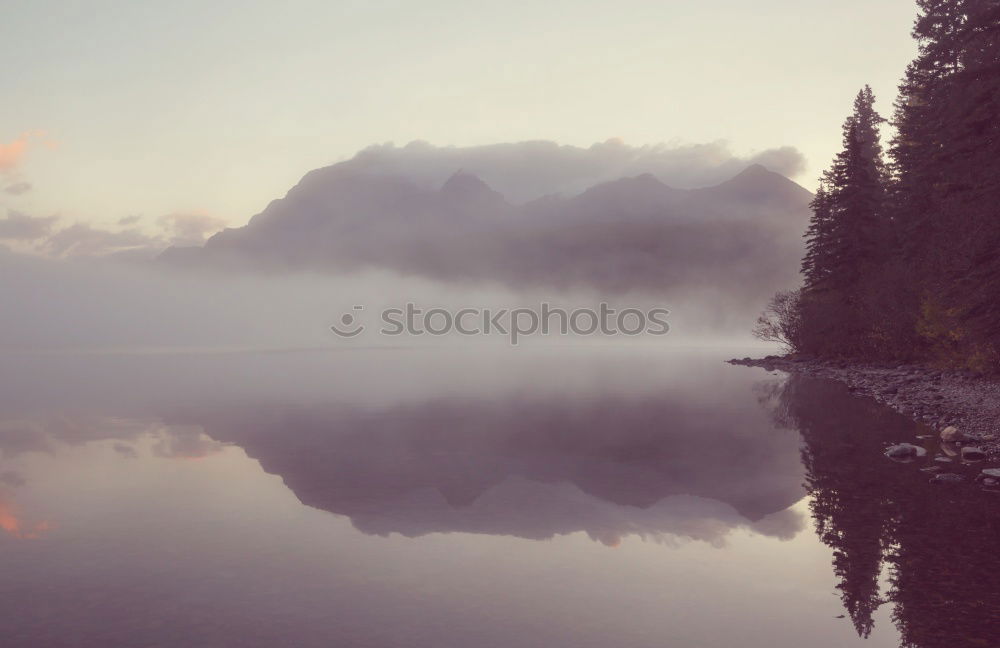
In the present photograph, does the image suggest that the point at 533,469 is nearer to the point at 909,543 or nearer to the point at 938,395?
the point at 909,543

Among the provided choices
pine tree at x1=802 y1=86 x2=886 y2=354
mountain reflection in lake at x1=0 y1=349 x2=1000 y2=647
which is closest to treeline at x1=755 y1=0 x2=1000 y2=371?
pine tree at x1=802 y1=86 x2=886 y2=354

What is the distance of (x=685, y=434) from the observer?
26031 mm

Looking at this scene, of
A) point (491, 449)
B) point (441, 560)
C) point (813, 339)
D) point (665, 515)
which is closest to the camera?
point (441, 560)

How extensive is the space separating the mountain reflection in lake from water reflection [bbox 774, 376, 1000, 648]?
52 mm

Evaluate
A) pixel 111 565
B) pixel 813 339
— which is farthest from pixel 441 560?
pixel 813 339

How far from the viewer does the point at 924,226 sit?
5291 centimetres

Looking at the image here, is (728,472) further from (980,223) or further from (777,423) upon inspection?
(980,223)

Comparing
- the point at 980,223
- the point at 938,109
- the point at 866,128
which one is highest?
the point at 866,128

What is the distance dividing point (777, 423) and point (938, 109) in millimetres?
36067

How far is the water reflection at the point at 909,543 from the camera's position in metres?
8.50

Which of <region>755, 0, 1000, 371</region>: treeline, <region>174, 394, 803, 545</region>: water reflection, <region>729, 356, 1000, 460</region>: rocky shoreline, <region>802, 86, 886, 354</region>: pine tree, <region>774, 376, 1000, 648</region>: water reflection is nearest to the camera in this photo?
<region>774, 376, 1000, 648</region>: water reflection

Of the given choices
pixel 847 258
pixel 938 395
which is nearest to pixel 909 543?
pixel 938 395

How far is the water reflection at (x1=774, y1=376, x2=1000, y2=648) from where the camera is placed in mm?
8500

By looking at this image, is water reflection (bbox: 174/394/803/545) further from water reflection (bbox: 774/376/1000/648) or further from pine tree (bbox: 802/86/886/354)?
pine tree (bbox: 802/86/886/354)
